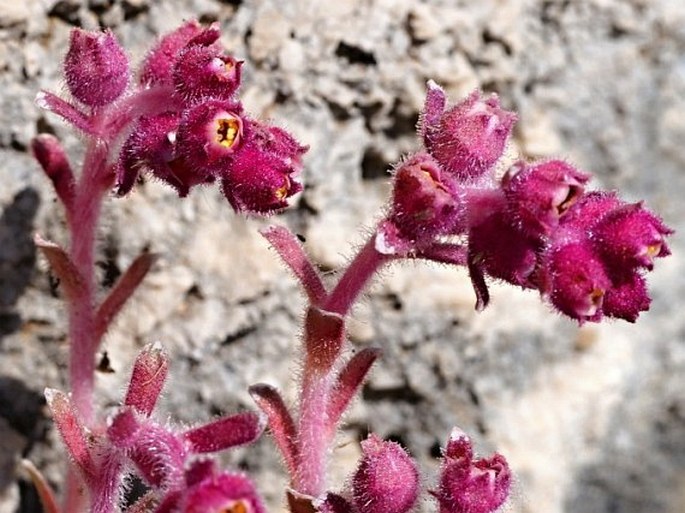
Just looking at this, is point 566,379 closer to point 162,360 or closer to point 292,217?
point 292,217

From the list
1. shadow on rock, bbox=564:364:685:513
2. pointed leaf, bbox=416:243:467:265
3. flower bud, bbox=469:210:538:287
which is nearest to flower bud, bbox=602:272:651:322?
→ flower bud, bbox=469:210:538:287

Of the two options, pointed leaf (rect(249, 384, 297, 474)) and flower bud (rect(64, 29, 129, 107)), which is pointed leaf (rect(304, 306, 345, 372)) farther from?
flower bud (rect(64, 29, 129, 107))

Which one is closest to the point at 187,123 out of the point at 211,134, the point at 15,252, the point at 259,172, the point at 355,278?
the point at 211,134

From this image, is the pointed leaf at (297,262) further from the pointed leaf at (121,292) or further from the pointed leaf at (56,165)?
the pointed leaf at (56,165)

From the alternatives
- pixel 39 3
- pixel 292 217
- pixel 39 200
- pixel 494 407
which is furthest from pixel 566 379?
pixel 39 3

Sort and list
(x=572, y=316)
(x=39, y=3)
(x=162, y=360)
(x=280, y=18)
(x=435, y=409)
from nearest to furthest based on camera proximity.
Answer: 1. (x=572, y=316)
2. (x=162, y=360)
3. (x=39, y=3)
4. (x=280, y=18)
5. (x=435, y=409)

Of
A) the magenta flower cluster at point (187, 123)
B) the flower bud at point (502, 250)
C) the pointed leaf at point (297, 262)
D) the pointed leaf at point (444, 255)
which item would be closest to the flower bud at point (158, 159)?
the magenta flower cluster at point (187, 123)
